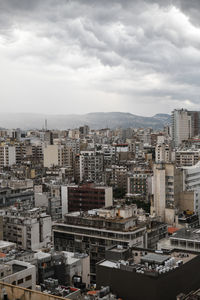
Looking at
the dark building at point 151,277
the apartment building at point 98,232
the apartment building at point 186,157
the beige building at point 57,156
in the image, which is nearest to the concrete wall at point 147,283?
the dark building at point 151,277

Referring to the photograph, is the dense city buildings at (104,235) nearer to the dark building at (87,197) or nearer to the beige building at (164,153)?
the dark building at (87,197)

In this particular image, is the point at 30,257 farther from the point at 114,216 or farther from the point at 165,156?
the point at 165,156

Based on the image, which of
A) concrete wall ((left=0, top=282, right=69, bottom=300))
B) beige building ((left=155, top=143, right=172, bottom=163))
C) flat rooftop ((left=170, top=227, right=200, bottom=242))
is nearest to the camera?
concrete wall ((left=0, top=282, right=69, bottom=300))

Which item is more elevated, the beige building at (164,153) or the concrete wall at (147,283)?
the beige building at (164,153)

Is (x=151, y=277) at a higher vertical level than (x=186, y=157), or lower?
lower

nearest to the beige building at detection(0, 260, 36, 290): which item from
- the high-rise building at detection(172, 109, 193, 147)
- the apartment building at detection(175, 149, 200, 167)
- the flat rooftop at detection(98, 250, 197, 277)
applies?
the flat rooftop at detection(98, 250, 197, 277)

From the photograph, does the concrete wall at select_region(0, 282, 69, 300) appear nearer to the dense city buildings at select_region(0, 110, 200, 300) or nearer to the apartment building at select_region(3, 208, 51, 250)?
the dense city buildings at select_region(0, 110, 200, 300)

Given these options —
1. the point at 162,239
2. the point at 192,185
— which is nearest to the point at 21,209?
the point at 162,239

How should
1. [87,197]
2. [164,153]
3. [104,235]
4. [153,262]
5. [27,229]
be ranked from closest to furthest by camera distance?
[153,262] < [104,235] < [27,229] < [87,197] < [164,153]

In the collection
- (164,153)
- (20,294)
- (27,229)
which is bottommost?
(27,229)

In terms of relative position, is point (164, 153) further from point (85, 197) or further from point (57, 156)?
point (85, 197)

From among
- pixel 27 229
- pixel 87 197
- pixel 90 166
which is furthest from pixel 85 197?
pixel 90 166
